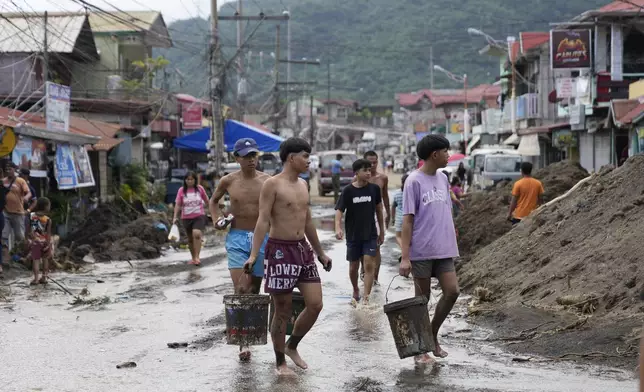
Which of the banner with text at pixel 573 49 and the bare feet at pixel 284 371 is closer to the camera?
the bare feet at pixel 284 371

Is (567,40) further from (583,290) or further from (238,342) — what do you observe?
(238,342)

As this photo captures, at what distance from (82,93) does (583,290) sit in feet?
102

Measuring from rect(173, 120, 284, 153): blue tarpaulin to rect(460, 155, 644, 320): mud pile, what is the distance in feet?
74.0

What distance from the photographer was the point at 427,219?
338 inches

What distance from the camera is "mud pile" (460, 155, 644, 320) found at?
10.1 meters

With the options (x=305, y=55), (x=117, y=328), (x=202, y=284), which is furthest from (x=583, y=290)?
(x=305, y=55)

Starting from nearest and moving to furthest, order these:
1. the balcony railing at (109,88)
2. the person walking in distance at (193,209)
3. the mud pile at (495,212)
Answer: the person walking in distance at (193,209)
the mud pile at (495,212)
the balcony railing at (109,88)

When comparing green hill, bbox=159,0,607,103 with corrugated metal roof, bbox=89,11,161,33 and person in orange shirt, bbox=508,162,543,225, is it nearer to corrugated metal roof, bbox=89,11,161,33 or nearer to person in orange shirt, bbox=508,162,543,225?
corrugated metal roof, bbox=89,11,161,33

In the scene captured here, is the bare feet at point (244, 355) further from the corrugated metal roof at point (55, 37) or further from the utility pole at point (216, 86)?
the corrugated metal roof at point (55, 37)

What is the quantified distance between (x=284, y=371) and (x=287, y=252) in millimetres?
946

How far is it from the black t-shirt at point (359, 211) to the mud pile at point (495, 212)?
5479mm

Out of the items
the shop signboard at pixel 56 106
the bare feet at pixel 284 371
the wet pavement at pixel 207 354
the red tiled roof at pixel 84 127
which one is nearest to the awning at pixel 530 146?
the red tiled roof at pixel 84 127

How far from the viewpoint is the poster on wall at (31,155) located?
1964 centimetres

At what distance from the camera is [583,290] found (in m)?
10.5
